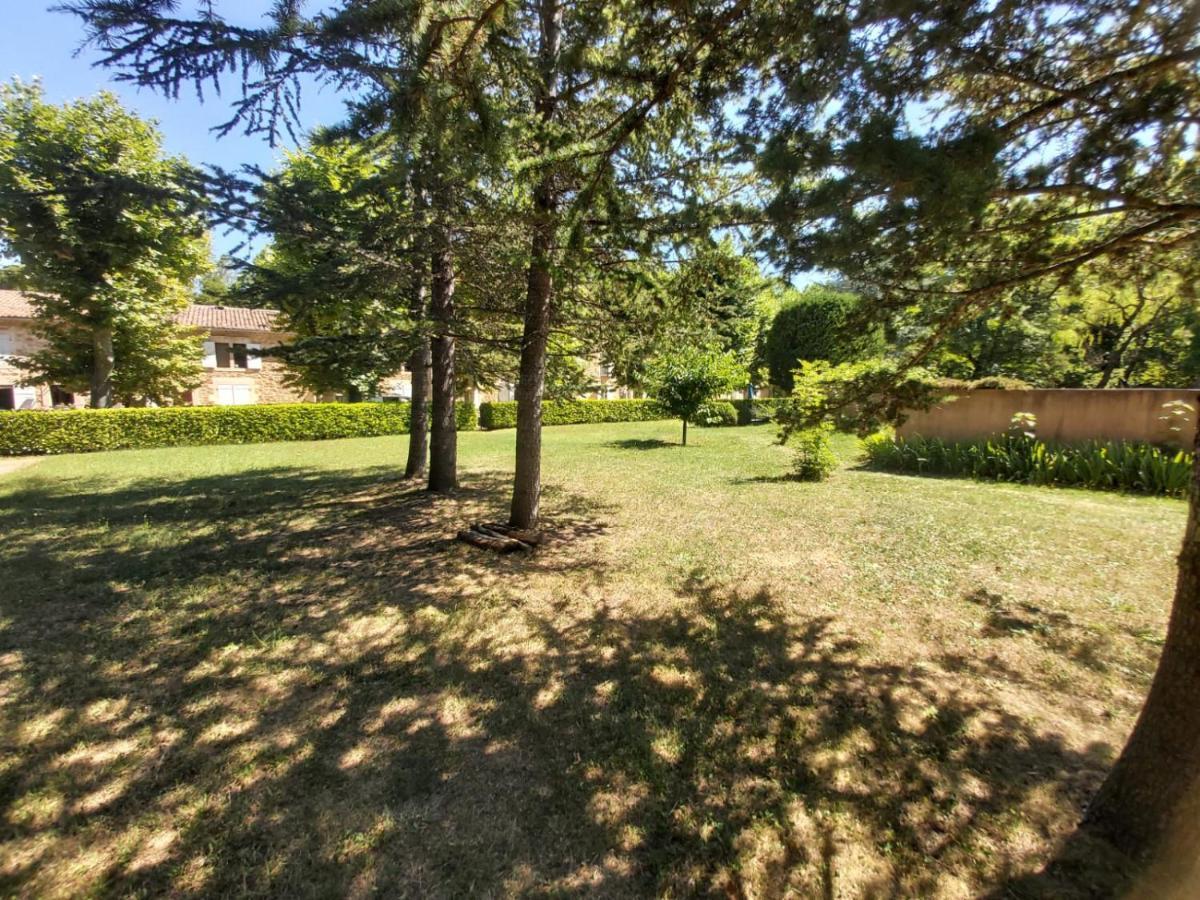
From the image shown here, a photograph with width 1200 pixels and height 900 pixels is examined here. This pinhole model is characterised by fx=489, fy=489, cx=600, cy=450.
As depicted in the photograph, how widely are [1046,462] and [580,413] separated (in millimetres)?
20155

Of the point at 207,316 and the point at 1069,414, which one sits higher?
the point at 207,316

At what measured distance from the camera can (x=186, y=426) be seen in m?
18.3

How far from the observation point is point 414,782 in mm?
2482

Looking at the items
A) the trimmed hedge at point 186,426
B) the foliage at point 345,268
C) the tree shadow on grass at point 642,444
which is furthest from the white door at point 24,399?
the foliage at point 345,268

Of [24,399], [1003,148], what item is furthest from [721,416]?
[24,399]

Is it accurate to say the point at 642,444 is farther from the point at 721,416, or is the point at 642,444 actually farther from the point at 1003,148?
the point at 1003,148

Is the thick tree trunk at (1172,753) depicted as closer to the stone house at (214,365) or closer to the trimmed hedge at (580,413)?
the trimmed hedge at (580,413)

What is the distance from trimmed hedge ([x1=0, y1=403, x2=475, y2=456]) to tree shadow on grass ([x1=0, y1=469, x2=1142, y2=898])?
53.7 ft

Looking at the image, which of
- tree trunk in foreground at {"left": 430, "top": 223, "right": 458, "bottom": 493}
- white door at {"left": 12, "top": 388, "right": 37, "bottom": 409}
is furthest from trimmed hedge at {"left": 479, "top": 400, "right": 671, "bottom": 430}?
white door at {"left": 12, "top": 388, "right": 37, "bottom": 409}

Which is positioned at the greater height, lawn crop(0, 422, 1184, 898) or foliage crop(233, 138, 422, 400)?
foliage crop(233, 138, 422, 400)

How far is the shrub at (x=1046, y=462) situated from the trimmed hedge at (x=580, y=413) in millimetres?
12471

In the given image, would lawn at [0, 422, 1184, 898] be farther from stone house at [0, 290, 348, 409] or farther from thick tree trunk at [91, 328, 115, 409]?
stone house at [0, 290, 348, 409]

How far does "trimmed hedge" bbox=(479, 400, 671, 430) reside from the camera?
25.2 metres

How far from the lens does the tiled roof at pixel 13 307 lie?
25016mm
